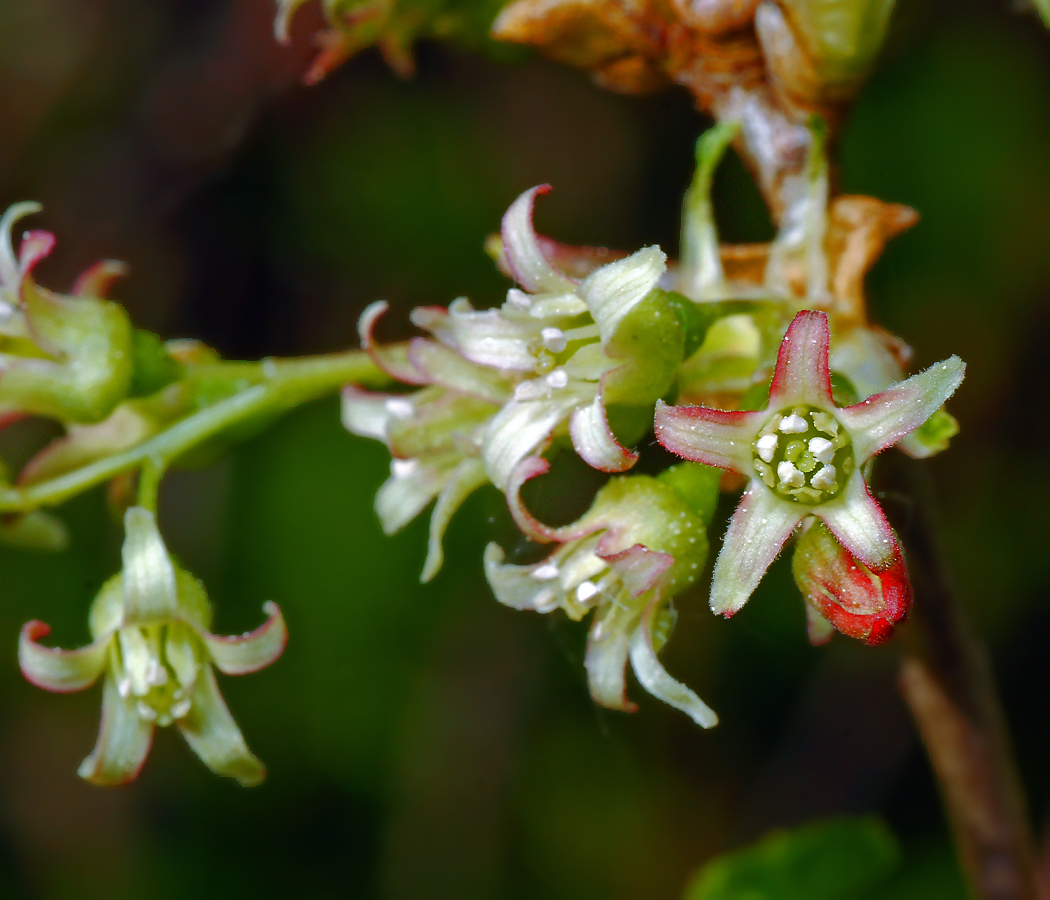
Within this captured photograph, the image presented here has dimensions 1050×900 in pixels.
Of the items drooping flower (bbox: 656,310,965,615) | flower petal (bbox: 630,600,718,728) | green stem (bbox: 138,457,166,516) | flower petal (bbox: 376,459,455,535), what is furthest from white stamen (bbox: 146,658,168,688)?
drooping flower (bbox: 656,310,965,615)

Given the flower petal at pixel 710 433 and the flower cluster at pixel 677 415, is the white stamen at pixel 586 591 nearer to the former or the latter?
the flower cluster at pixel 677 415

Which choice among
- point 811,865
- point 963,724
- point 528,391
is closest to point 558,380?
point 528,391

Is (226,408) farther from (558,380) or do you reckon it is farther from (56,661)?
(558,380)

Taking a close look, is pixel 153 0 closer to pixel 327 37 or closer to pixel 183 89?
pixel 183 89

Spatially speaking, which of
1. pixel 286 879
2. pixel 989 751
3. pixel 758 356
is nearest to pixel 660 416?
pixel 758 356

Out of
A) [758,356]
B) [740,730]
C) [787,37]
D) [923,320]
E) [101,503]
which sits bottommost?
[740,730]

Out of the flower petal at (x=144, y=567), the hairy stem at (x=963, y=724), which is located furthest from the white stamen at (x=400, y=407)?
the hairy stem at (x=963, y=724)
